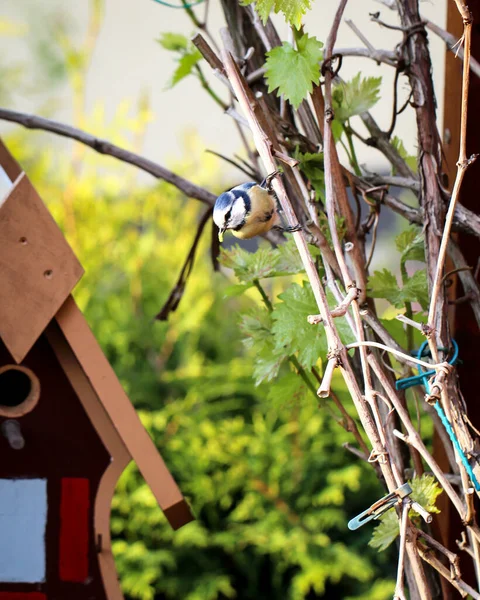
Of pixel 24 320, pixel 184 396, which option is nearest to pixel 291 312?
pixel 24 320

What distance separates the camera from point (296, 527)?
1.39 m

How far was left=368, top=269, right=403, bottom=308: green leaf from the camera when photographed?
49 cm

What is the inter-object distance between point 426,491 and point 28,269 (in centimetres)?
35

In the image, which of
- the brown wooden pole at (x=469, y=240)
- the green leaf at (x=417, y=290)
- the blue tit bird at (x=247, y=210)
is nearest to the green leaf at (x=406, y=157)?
the brown wooden pole at (x=469, y=240)

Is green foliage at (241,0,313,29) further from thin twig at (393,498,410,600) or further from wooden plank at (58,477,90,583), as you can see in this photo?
wooden plank at (58,477,90,583)

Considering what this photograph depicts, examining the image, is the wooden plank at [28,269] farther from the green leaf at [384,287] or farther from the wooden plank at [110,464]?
the green leaf at [384,287]

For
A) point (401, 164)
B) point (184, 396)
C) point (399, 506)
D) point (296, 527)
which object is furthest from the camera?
point (184, 396)

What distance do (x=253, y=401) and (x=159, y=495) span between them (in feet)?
3.29

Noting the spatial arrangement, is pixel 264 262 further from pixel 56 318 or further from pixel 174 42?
pixel 174 42

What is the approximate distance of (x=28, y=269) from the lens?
560 millimetres

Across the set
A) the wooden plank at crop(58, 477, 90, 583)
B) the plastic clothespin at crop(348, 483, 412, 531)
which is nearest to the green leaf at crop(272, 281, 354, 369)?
the plastic clothespin at crop(348, 483, 412, 531)

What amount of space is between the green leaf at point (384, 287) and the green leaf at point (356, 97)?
0.40 ft

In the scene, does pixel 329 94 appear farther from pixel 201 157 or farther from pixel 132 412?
pixel 201 157

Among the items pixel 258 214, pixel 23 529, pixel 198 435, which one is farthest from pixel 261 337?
pixel 198 435
